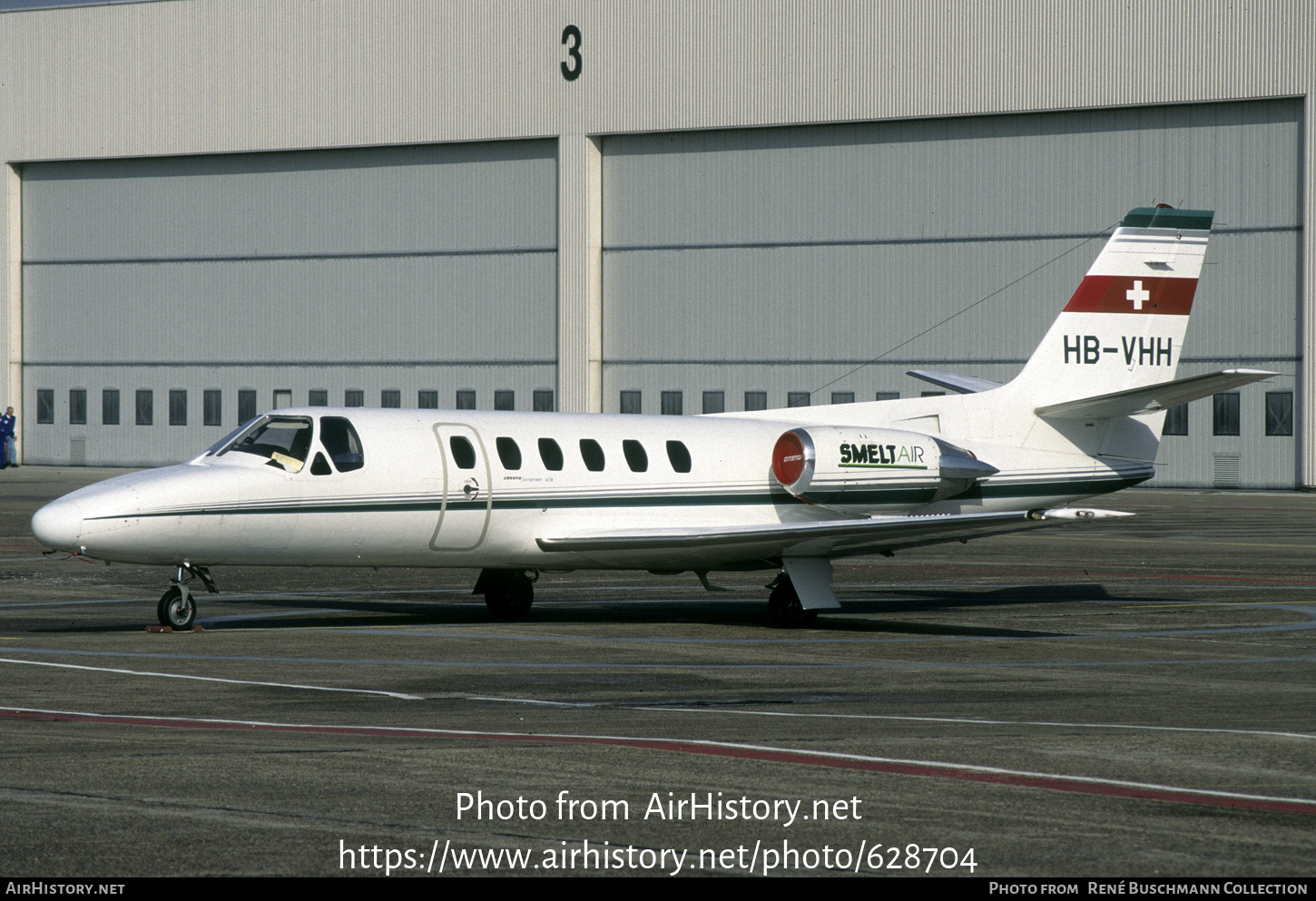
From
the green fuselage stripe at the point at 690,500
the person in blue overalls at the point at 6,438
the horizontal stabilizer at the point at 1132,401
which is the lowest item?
the person in blue overalls at the point at 6,438

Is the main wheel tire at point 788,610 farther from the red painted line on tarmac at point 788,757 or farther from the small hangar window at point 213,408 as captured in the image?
the small hangar window at point 213,408

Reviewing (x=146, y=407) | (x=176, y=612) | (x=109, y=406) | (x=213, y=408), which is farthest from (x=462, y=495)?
(x=109, y=406)

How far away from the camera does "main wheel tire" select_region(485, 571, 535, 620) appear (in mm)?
21719

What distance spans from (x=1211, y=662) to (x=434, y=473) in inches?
350

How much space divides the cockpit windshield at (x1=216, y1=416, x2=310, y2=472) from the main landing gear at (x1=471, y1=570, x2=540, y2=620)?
3.22 m

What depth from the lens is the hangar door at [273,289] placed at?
60062 millimetres

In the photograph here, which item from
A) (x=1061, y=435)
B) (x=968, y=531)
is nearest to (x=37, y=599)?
(x=968, y=531)

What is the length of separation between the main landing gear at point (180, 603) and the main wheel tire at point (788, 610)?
6722mm

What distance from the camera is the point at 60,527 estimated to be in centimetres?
1791

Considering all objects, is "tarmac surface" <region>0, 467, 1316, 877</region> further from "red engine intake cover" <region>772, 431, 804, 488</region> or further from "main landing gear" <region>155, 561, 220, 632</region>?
"red engine intake cover" <region>772, 431, 804, 488</region>

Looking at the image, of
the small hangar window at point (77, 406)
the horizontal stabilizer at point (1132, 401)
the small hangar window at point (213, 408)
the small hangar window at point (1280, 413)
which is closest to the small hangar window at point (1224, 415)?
the small hangar window at point (1280, 413)

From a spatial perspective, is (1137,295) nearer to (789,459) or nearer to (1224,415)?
(789,459)

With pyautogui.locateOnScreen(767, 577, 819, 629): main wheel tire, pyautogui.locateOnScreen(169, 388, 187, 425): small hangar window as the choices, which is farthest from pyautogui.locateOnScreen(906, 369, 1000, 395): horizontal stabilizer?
pyautogui.locateOnScreen(169, 388, 187, 425): small hangar window

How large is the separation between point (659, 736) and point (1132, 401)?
43.7ft
